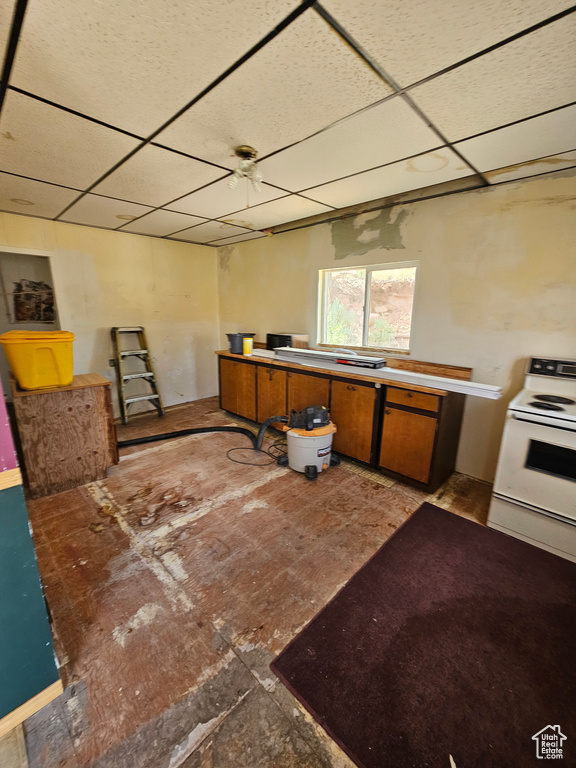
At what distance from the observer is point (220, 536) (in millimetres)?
2162

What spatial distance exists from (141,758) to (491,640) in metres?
1.58

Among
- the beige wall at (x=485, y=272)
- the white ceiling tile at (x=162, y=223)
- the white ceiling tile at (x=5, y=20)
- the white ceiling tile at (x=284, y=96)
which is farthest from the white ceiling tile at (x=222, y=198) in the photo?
the white ceiling tile at (x=5, y=20)

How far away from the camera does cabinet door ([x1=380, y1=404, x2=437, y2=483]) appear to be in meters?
2.58

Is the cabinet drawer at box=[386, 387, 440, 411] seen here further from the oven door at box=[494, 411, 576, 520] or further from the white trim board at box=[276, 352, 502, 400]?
the oven door at box=[494, 411, 576, 520]

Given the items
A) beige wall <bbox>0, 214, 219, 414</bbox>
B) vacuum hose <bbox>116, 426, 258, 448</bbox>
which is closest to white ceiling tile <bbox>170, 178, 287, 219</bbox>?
beige wall <bbox>0, 214, 219, 414</bbox>

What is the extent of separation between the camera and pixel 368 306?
345 centimetres

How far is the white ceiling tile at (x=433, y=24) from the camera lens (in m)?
1.01

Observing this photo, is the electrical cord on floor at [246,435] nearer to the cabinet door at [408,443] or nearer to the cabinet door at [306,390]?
the cabinet door at [306,390]

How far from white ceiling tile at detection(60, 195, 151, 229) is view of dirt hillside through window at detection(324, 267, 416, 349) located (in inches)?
88.7

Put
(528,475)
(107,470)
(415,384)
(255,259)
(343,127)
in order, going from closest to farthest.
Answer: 1. (343,127)
2. (528,475)
3. (415,384)
4. (107,470)
5. (255,259)

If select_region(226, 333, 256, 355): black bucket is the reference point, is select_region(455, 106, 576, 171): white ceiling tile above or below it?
above

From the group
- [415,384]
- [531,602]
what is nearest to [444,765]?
[531,602]

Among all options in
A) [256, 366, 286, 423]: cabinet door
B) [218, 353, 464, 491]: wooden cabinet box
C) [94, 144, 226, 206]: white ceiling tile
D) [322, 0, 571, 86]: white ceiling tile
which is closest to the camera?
[322, 0, 571, 86]: white ceiling tile

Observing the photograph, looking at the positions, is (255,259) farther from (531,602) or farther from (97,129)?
(531,602)
